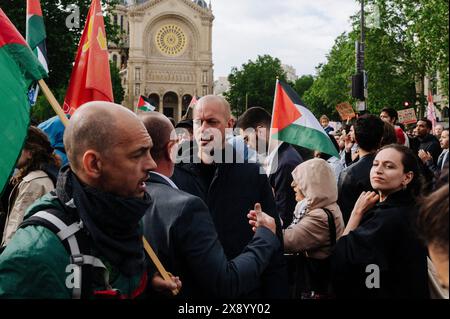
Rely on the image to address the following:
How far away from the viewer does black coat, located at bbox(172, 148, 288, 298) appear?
348cm

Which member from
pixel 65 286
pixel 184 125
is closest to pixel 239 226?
pixel 65 286

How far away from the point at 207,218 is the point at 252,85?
7985cm

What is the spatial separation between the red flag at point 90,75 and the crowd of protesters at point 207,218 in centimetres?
54

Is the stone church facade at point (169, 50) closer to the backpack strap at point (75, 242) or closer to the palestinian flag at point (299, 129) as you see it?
the palestinian flag at point (299, 129)

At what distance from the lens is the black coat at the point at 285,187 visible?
17.8ft

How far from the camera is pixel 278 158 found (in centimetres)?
573

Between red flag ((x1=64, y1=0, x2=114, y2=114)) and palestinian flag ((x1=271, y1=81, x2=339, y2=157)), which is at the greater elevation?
red flag ((x1=64, y1=0, x2=114, y2=114))

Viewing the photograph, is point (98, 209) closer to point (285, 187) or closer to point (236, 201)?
point (236, 201)

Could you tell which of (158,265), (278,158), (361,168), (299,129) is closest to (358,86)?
(299,129)

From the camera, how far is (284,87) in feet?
21.2

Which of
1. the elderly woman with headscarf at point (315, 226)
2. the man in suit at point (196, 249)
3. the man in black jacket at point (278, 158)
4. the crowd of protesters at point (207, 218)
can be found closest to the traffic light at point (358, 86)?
the man in black jacket at point (278, 158)

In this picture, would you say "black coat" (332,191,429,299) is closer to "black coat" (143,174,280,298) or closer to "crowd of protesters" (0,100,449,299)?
"crowd of protesters" (0,100,449,299)

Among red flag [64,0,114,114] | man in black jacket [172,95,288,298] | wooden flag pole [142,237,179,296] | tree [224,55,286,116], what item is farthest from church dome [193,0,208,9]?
wooden flag pole [142,237,179,296]

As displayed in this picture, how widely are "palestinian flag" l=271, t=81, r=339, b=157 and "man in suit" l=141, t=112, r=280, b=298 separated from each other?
127 inches
